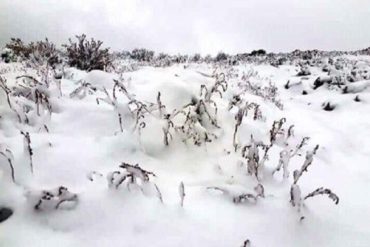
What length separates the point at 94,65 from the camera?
652cm

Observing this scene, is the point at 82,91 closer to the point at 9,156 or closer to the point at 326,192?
the point at 9,156

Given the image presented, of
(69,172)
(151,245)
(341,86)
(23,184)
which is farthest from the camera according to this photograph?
(341,86)

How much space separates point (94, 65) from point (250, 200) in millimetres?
4894

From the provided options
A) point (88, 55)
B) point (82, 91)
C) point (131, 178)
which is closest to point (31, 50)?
point (88, 55)

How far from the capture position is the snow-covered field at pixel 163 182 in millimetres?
1808

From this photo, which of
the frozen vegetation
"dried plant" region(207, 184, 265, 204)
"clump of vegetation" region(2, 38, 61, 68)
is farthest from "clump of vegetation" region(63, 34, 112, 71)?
"dried plant" region(207, 184, 265, 204)

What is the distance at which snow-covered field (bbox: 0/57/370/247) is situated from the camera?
5.93 ft

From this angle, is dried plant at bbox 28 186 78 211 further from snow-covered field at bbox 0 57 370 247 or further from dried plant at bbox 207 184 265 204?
dried plant at bbox 207 184 265 204

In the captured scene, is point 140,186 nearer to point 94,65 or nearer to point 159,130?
point 159,130

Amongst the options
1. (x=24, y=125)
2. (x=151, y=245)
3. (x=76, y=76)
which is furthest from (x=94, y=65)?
(x=151, y=245)

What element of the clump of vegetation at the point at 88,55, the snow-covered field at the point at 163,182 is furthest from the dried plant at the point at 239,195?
the clump of vegetation at the point at 88,55

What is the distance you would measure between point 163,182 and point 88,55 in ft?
15.8

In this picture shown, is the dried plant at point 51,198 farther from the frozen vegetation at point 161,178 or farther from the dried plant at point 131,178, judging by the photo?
the dried plant at point 131,178

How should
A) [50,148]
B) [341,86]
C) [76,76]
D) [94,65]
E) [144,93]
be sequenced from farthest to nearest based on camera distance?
→ 1. [341,86]
2. [94,65]
3. [76,76]
4. [144,93]
5. [50,148]
